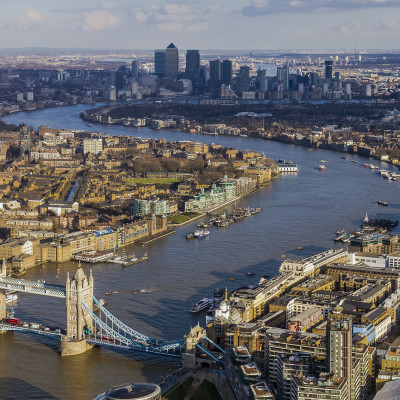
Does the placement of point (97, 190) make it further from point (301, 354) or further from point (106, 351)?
point (301, 354)

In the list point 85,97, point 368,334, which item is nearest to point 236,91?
point 85,97

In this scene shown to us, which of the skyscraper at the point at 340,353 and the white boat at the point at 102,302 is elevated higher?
the skyscraper at the point at 340,353

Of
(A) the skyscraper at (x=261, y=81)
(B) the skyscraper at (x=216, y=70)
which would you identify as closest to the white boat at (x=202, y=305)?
(A) the skyscraper at (x=261, y=81)

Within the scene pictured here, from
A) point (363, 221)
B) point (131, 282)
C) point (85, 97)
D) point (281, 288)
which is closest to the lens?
point (281, 288)

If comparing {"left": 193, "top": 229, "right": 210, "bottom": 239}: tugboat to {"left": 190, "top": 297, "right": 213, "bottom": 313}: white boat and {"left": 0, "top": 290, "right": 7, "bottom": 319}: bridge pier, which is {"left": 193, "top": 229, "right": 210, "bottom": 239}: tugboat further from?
{"left": 0, "top": 290, "right": 7, "bottom": 319}: bridge pier

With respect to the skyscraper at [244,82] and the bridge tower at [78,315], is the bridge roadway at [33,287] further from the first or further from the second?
the skyscraper at [244,82]

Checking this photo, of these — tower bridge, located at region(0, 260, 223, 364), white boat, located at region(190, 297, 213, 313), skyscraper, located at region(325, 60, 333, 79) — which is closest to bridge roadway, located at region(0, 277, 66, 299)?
tower bridge, located at region(0, 260, 223, 364)
